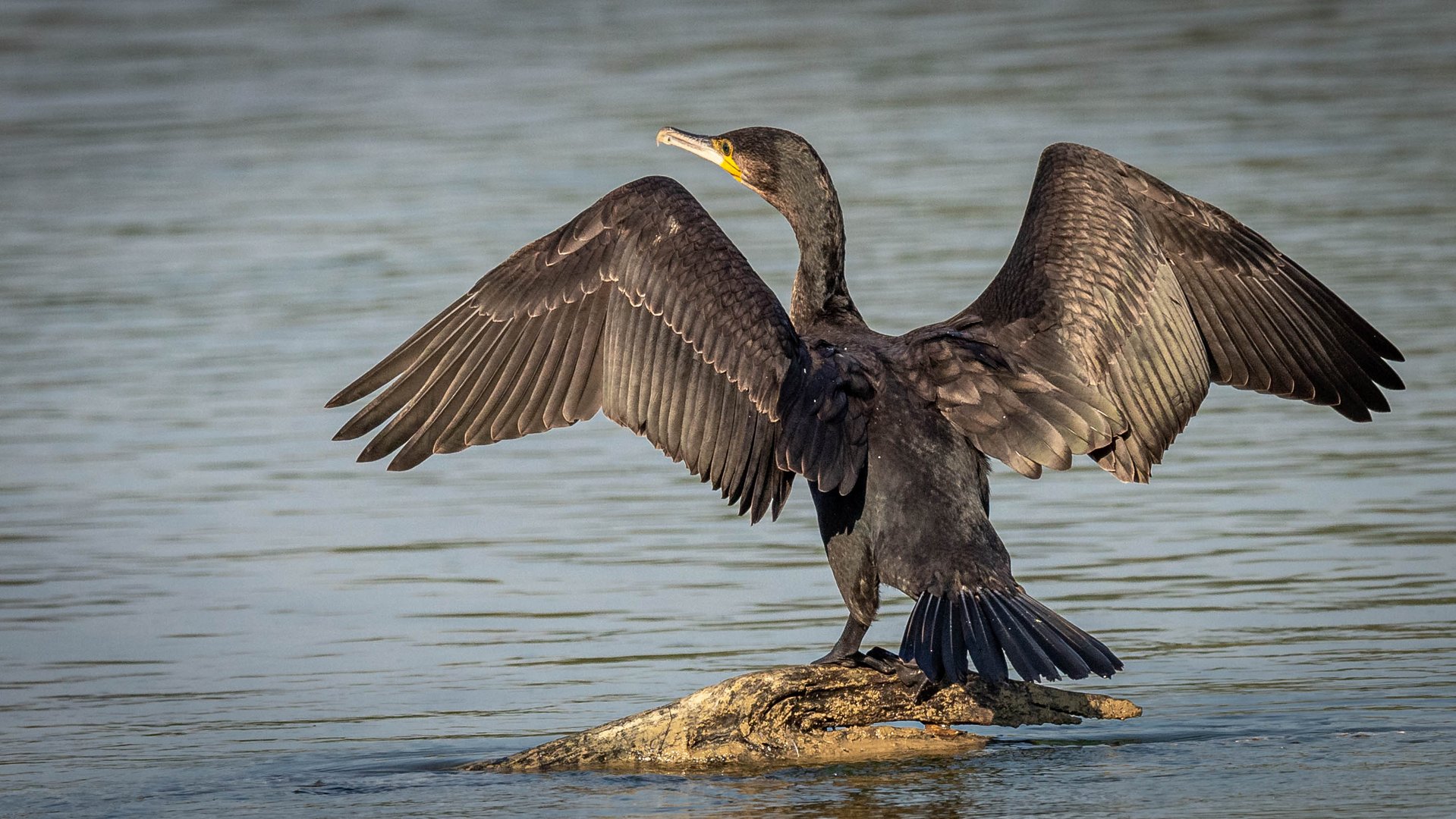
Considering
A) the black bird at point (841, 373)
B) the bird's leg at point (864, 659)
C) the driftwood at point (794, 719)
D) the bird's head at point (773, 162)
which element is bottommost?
the driftwood at point (794, 719)

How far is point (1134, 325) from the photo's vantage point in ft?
22.9

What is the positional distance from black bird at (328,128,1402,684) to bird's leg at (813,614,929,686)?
15mm

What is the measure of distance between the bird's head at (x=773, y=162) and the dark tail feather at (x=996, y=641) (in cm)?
164

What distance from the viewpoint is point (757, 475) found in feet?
21.2

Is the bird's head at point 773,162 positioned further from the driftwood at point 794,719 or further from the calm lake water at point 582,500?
the driftwood at point 794,719

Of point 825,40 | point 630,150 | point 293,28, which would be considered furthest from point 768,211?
point 293,28

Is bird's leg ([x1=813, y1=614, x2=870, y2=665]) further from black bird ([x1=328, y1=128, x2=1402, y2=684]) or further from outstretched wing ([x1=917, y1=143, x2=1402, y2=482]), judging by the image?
outstretched wing ([x1=917, y1=143, x2=1402, y2=482])

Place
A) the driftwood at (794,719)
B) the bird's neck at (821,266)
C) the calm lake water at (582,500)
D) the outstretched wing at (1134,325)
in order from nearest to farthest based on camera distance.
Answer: the driftwood at (794,719) → the calm lake water at (582,500) → the outstretched wing at (1134,325) → the bird's neck at (821,266)

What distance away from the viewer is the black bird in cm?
638

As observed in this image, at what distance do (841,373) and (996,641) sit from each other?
1.04m

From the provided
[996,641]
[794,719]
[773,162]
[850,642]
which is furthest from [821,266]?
[996,641]

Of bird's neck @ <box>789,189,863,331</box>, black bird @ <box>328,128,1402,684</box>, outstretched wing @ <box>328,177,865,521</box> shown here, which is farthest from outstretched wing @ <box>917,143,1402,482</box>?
outstretched wing @ <box>328,177,865,521</box>

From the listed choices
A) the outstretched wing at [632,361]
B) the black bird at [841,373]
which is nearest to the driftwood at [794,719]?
the black bird at [841,373]

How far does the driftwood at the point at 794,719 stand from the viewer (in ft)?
20.8
